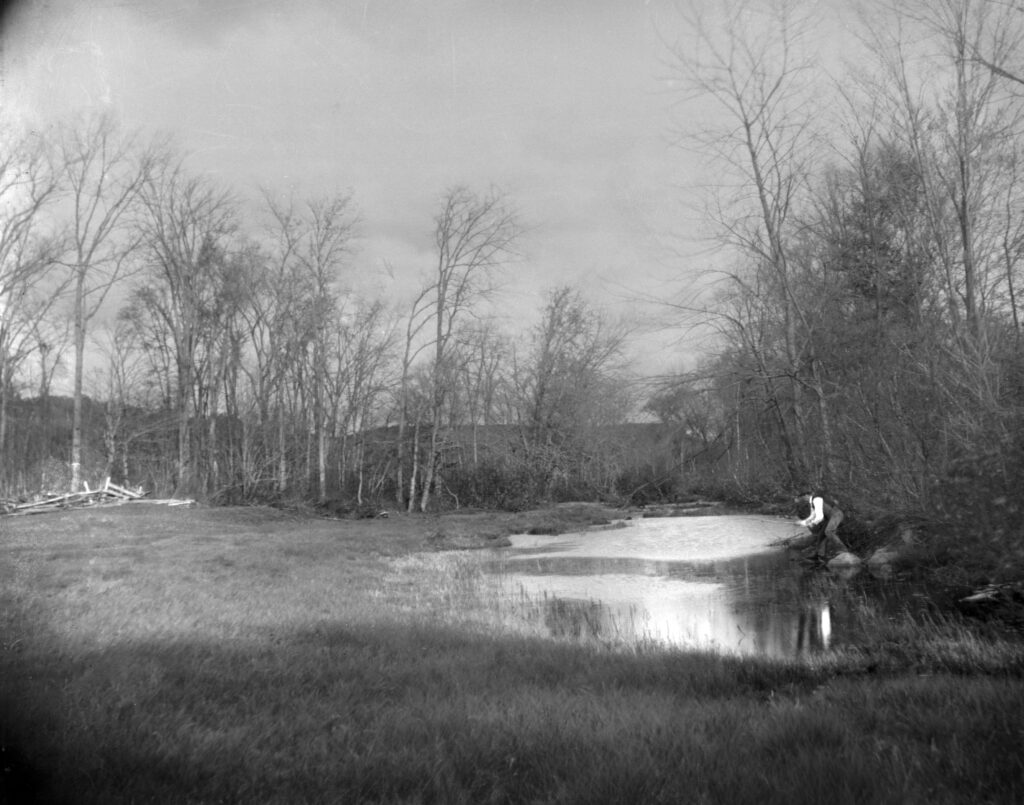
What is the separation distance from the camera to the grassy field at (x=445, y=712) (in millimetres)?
3451

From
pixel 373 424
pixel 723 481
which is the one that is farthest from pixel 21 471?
pixel 723 481

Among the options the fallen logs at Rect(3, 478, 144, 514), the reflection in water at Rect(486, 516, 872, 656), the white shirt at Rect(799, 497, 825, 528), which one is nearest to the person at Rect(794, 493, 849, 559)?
the white shirt at Rect(799, 497, 825, 528)

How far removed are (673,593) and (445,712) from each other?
27.9 feet

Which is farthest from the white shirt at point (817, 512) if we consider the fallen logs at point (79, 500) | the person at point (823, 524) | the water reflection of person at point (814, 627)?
the fallen logs at point (79, 500)

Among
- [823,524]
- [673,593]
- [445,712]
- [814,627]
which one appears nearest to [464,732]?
[445,712]

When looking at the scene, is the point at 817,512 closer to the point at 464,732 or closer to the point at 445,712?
the point at 445,712

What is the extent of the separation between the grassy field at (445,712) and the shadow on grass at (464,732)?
0.6 inches

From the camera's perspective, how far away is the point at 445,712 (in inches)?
192

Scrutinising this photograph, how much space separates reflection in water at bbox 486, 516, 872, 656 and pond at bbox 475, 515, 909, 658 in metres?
0.02

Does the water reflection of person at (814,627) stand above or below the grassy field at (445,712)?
below

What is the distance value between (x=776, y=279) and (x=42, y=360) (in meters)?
35.2

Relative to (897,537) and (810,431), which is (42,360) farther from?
(897,537)

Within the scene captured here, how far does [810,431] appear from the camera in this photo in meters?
22.1

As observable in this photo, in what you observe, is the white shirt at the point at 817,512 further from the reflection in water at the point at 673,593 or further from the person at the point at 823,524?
the reflection in water at the point at 673,593
